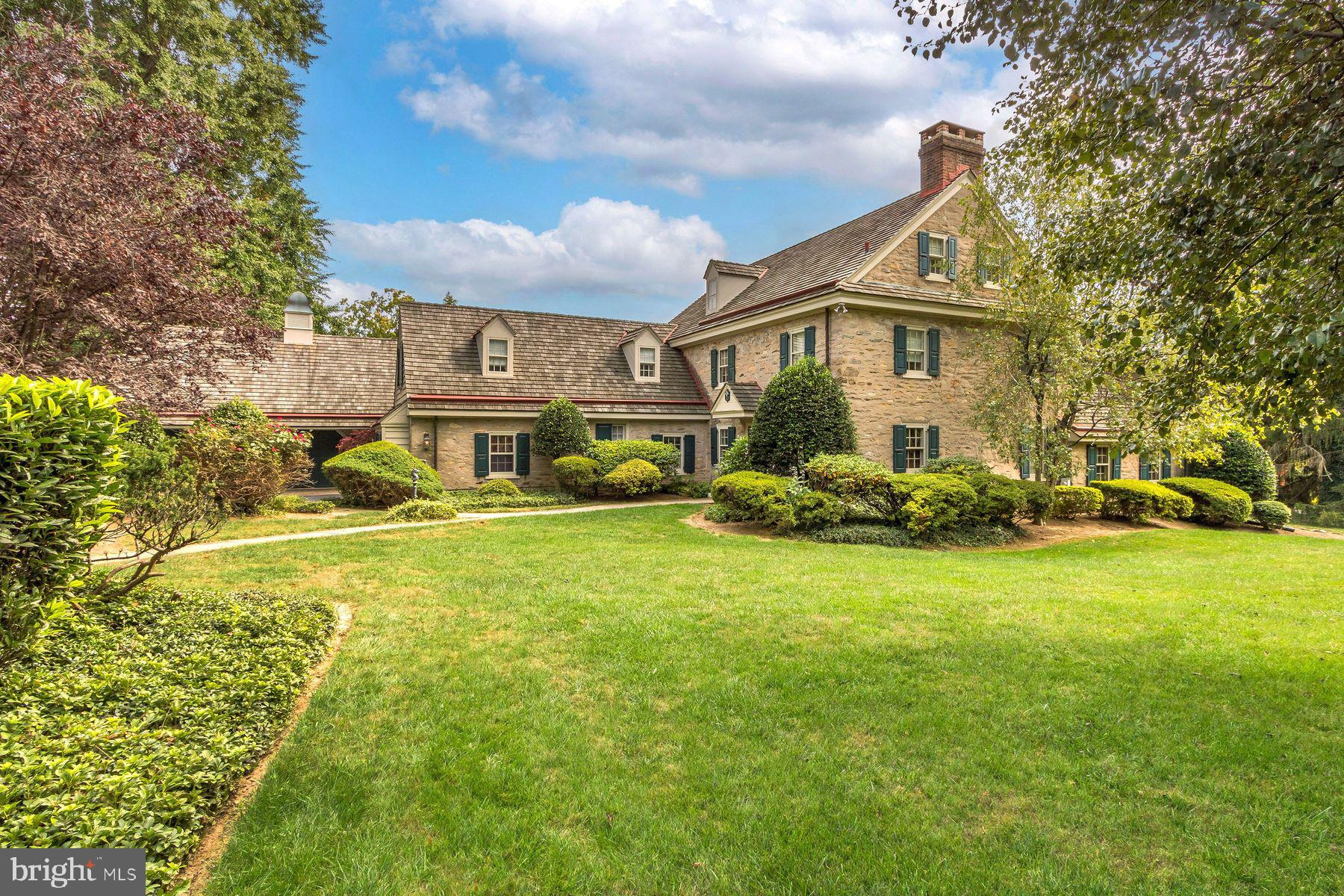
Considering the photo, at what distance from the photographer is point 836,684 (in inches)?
211

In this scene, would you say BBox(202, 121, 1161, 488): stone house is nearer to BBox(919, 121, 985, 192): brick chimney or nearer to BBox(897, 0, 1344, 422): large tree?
BBox(919, 121, 985, 192): brick chimney

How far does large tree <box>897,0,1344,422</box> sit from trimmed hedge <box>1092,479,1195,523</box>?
47.1 feet

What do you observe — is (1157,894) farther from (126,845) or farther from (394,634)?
(394,634)

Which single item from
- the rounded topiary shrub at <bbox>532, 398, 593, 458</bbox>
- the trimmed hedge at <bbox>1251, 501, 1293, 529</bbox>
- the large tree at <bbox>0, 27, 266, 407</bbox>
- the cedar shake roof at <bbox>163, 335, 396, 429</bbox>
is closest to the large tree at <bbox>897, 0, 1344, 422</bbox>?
the large tree at <bbox>0, 27, 266, 407</bbox>

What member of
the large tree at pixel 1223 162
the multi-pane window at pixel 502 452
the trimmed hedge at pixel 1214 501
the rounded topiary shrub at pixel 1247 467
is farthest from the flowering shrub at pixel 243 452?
the rounded topiary shrub at pixel 1247 467

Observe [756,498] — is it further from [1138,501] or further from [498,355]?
[498,355]

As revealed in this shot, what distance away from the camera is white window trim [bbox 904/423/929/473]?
18797mm

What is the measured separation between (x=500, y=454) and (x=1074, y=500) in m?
17.2

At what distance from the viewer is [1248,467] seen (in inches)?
835

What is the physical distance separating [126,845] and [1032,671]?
6.47m

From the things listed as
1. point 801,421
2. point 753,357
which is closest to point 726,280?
point 753,357

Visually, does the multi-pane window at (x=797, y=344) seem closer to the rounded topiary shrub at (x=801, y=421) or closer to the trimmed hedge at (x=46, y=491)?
the rounded topiary shrub at (x=801, y=421)

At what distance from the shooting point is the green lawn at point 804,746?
3180mm

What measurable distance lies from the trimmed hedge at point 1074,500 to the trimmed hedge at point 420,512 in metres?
15.7
